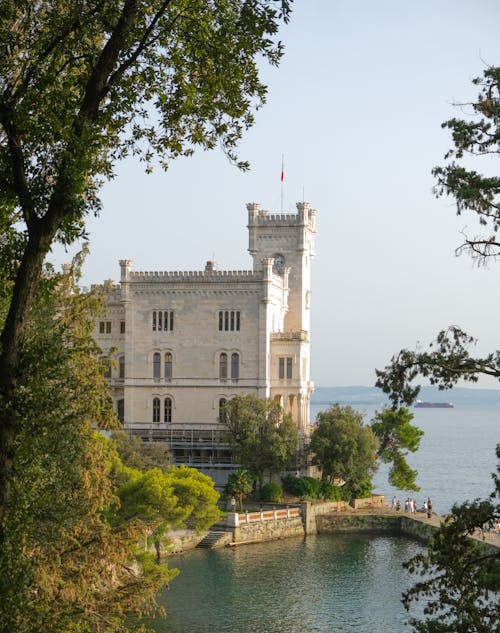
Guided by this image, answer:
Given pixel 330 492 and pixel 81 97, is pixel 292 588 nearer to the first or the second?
pixel 330 492

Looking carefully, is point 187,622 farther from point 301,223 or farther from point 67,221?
point 301,223

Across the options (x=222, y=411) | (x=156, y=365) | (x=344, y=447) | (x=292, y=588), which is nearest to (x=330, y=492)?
(x=344, y=447)

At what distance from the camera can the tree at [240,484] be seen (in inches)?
2164

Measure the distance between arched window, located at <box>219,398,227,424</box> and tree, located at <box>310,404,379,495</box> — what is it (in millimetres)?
4930

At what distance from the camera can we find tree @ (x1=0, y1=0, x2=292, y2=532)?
423 inches

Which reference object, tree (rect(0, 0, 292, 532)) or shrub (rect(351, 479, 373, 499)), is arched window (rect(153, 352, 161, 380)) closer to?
shrub (rect(351, 479, 373, 499))

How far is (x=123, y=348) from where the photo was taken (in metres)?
67.0

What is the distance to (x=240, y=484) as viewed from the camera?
55.0m

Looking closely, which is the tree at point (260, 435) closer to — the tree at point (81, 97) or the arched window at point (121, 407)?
the arched window at point (121, 407)

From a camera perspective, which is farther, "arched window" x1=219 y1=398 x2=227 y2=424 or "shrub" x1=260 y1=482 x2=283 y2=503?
"arched window" x1=219 y1=398 x2=227 y2=424

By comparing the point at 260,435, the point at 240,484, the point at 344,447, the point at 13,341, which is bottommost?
the point at 240,484

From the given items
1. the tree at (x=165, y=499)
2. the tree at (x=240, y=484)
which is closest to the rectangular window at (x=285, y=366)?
the tree at (x=240, y=484)

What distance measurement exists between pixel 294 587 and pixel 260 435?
15.3 metres

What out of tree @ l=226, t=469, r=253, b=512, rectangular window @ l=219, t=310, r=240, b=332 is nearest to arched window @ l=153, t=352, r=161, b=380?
rectangular window @ l=219, t=310, r=240, b=332
